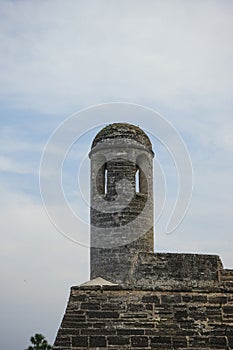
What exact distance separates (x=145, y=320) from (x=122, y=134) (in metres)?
12.1

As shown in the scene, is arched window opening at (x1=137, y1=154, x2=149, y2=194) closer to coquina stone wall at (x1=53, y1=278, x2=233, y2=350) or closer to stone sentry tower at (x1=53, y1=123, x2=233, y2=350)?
stone sentry tower at (x1=53, y1=123, x2=233, y2=350)

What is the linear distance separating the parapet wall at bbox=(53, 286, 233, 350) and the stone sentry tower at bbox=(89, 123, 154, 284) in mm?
9233

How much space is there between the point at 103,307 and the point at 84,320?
36 centimetres

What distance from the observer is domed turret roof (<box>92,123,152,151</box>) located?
20312 millimetres

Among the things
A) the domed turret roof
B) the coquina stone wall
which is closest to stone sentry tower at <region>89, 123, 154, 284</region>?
the domed turret roof

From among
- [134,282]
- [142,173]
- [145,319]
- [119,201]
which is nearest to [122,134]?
[142,173]

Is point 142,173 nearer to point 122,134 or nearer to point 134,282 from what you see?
point 122,134

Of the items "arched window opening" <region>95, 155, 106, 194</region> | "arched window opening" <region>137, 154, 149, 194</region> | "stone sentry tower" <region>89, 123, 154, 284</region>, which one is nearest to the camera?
"stone sentry tower" <region>89, 123, 154, 284</region>

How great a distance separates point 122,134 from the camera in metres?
20.3

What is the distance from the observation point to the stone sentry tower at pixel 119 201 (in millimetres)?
18750

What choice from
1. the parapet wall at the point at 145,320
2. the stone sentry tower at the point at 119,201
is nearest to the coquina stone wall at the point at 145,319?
the parapet wall at the point at 145,320

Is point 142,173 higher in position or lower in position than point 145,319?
higher

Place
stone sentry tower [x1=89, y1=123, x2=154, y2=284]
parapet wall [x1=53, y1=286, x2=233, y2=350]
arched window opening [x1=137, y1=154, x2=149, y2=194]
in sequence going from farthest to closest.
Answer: arched window opening [x1=137, y1=154, x2=149, y2=194], stone sentry tower [x1=89, y1=123, x2=154, y2=284], parapet wall [x1=53, y1=286, x2=233, y2=350]

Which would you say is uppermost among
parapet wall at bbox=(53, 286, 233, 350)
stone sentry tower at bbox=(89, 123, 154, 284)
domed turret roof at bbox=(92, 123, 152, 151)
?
domed turret roof at bbox=(92, 123, 152, 151)
